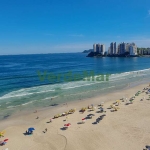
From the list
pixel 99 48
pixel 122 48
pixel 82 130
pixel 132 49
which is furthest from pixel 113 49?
pixel 82 130

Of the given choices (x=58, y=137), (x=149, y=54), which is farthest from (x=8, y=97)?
(x=149, y=54)

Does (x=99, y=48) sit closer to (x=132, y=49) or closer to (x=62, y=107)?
(x=132, y=49)

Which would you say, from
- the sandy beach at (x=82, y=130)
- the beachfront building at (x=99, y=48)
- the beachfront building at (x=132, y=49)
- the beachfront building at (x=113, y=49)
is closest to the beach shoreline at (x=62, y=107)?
the sandy beach at (x=82, y=130)

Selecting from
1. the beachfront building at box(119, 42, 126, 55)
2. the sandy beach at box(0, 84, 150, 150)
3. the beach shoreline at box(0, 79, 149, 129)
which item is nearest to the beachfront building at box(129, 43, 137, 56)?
the beachfront building at box(119, 42, 126, 55)

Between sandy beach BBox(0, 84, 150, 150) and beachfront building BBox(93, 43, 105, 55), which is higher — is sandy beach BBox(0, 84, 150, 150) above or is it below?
below

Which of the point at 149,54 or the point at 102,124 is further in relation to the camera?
the point at 149,54

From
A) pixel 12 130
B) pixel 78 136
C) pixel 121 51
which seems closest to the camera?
pixel 78 136

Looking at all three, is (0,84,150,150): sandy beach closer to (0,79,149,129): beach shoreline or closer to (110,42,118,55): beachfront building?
(0,79,149,129): beach shoreline

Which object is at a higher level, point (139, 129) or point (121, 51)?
point (121, 51)

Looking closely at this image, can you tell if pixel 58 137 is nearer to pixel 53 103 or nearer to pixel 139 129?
pixel 139 129

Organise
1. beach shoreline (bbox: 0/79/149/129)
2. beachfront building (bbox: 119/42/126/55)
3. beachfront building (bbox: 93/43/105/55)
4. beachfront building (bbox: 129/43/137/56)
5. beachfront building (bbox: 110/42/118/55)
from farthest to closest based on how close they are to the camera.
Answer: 1. beachfront building (bbox: 93/43/105/55)
2. beachfront building (bbox: 110/42/118/55)
3. beachfront building (bbox: 119/42/126/55)
4. beachfront building (bbox: 129/43/137/56)
5. beach shoreline (bbox: 0/79/149/129)
